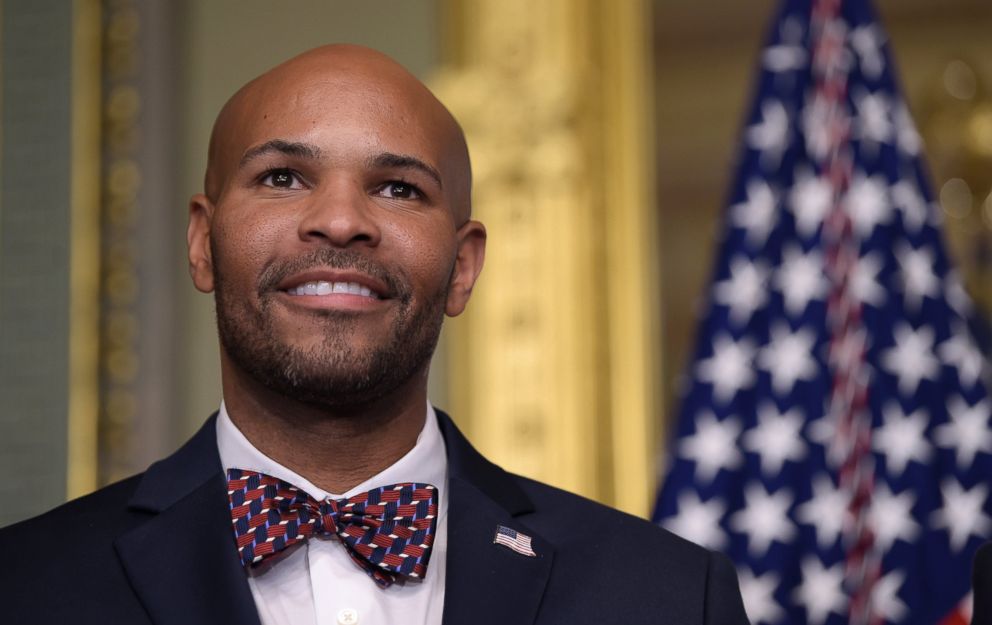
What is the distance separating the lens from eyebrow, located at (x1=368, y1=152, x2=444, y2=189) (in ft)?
6.70

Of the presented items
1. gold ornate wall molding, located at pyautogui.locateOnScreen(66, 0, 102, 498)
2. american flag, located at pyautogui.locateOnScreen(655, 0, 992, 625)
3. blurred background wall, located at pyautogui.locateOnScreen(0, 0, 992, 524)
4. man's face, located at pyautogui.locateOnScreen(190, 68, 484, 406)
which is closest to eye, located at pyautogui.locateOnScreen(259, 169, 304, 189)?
man's face, located at pyautogui.locateOnScreen(190, 68, 484, 406)

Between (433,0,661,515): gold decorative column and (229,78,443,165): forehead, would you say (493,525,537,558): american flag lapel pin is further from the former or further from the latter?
(433,0,661,515): gold decorative column

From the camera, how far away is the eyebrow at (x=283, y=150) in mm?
2027

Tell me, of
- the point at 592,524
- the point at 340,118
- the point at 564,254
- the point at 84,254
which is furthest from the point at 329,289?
the point at 84,254

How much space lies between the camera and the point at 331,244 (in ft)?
6.44

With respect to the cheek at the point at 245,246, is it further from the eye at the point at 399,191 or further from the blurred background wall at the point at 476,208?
the blurred background wall at the point at 476,208

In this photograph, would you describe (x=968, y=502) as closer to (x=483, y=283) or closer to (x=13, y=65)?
(x=483, y=283)

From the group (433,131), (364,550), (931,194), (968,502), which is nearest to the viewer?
(364,550)

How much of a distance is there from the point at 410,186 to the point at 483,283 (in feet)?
6.60

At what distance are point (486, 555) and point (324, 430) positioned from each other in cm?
28

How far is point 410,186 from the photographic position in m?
2.09

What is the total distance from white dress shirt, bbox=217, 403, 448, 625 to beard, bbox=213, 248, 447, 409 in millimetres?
133

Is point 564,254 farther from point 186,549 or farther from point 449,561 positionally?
point 186,549

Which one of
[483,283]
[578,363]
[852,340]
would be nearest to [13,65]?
[483,283]
